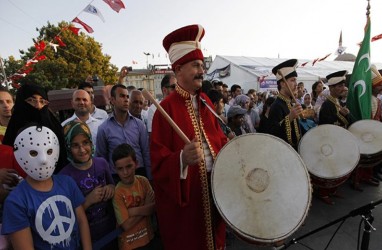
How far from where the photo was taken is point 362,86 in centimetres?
442

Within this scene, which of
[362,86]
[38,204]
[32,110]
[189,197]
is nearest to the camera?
[38,204]

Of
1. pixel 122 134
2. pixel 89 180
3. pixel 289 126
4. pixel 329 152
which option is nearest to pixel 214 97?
pixel 289 126

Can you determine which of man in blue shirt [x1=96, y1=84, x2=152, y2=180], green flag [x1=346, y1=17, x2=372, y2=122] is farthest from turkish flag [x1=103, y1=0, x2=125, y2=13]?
green flag [x1=346, y1=17, x2=372, y2=122]

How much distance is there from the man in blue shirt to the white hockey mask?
1390mm

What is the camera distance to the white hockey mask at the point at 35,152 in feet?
4.71

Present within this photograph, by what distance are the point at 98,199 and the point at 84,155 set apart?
0.37 m

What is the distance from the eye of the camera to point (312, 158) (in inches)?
118

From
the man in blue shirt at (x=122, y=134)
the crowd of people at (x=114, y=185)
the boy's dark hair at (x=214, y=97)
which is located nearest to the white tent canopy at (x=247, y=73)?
the boy's dark hair at (x=214, y=97)

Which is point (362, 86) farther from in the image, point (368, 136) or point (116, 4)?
point (116, 4)

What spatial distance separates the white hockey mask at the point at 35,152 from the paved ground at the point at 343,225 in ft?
6.73

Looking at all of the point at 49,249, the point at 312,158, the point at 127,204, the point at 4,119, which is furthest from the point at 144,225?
the point at 312,158

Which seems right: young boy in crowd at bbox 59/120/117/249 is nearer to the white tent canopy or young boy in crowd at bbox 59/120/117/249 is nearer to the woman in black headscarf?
the woman in black headscarf

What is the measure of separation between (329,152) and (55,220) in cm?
304

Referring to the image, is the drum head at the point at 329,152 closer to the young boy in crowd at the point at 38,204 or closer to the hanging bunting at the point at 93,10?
the young boy in crowd at the point at 38,204
